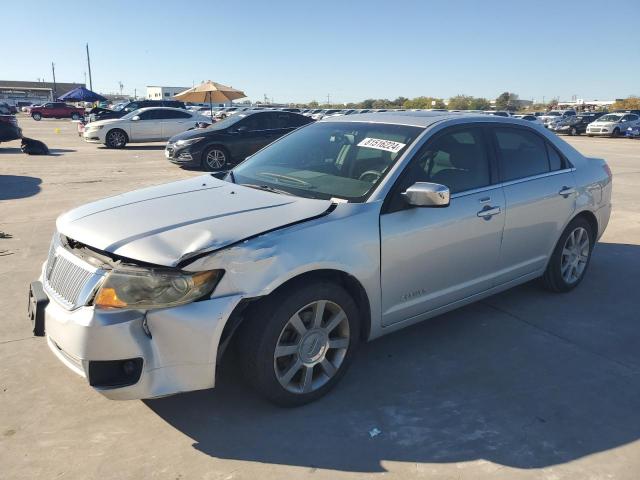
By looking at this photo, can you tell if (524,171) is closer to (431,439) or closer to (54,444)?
(431,439)

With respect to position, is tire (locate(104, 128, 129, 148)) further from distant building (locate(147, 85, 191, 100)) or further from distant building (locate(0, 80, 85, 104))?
distant building (locate(0, 80, 85, 104))

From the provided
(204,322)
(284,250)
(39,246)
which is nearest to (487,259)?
(284,250)

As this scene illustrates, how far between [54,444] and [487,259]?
2.99m

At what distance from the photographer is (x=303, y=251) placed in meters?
2.88

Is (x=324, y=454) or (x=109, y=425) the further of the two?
(x=109, y=425)

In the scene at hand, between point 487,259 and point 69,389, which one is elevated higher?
point 487,259

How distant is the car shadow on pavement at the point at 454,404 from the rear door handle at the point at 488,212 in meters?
0.91

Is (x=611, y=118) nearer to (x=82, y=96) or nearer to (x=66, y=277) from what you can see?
(x=66, y=277)

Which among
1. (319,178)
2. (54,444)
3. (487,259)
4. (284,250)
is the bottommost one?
(54,444)

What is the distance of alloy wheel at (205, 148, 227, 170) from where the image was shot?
13742 mm

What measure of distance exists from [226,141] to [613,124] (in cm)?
2733

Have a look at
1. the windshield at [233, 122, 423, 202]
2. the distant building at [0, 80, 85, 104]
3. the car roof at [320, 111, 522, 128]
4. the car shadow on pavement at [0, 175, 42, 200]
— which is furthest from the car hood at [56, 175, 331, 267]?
the distant building at [0, 80, 85, 104]

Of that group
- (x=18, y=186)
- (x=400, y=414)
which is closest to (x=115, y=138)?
(x=18, y=186)

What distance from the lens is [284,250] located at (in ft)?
9.25
